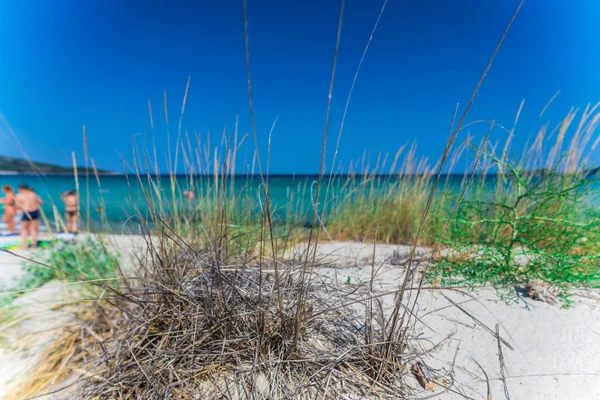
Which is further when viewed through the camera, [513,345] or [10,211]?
[10,211]

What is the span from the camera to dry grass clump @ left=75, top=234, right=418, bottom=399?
0.97 m

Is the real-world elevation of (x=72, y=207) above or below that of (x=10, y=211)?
above

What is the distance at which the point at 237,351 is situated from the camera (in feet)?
3.36

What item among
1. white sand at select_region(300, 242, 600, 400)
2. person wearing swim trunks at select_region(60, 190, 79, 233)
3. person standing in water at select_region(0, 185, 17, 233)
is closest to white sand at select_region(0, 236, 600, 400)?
white sand at select_region(300, 242, 600, 400)

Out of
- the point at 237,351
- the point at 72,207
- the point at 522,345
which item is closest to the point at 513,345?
the point at 522,345

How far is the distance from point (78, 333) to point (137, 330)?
0.87 meters

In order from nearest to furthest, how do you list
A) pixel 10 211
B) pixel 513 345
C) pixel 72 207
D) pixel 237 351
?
1. pixel 237 351
2. pixel 513 345
3. pixel 72 207
4. pixel 10 211

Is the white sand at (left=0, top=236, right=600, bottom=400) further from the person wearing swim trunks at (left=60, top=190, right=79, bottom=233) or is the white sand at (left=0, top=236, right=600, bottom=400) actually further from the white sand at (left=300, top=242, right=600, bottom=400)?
the person wearing swim trunks at (left=60, top=190, right=79, bottom=233)

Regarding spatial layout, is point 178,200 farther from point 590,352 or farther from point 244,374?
point 590,352

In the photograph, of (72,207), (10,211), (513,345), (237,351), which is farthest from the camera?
(10,211)

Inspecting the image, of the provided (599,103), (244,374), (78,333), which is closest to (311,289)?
(244,374)

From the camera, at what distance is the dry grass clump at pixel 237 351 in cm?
97

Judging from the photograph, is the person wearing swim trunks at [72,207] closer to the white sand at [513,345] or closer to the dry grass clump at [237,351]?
the white sand at [513,345]

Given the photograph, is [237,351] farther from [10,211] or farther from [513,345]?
[10,211]
